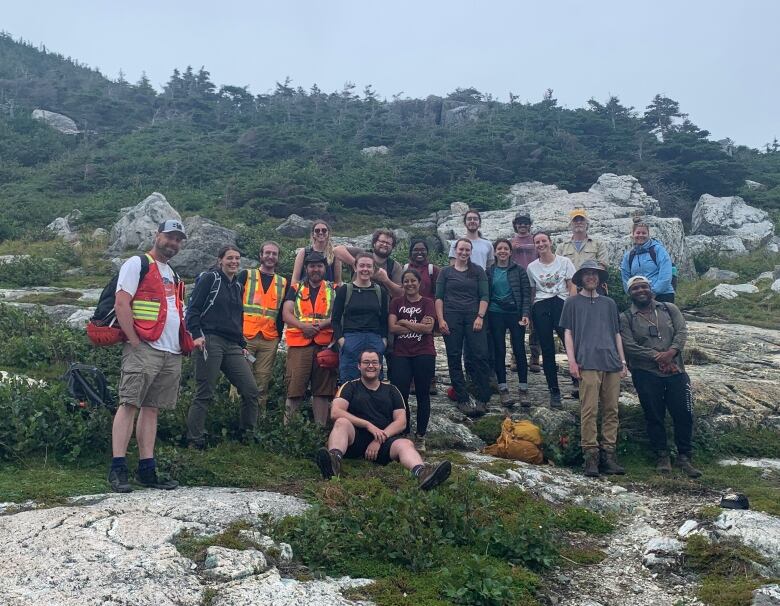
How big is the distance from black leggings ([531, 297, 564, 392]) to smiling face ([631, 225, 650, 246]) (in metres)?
1.30

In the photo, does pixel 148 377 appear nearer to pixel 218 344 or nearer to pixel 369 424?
pixel 218 344

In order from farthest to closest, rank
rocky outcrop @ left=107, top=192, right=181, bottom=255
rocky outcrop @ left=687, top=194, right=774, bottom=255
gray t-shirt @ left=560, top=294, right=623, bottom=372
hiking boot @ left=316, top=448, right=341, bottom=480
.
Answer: rocky outcrop @ left=687, top=194, right=774, bottom=255
rocky outcrop @ left=107, top=192, right=181, bottom=255
gray t-shirt @ left=560, top=294, right=623, bottom=372
hiking boot @ left=316, top=448, right=341, bottom=480

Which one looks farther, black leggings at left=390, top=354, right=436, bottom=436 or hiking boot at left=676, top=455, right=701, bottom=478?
black leggings at left=390, top=354, right=436, bottom=436

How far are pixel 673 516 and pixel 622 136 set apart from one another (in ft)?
121

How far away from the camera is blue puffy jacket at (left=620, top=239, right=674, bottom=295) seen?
28.8ft

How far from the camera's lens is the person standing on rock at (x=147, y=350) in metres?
5.65

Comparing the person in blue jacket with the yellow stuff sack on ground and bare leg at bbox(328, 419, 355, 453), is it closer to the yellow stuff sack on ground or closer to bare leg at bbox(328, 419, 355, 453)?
the yellow stuff sack on ground

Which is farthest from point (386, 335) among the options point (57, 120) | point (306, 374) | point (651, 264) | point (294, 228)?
point (57, 120)

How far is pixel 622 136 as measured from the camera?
1551 inches

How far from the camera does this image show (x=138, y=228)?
69.1 ft

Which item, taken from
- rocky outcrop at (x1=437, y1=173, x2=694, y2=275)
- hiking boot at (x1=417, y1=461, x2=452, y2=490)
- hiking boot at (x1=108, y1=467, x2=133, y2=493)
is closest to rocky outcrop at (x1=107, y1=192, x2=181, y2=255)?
rocky outcrop at (x1=437, y1=173, x2=694, y2=275)

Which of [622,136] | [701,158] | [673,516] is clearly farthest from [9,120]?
[673,516]

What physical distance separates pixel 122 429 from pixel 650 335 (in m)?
5.54

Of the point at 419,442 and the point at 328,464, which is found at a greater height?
the point at 328,464
